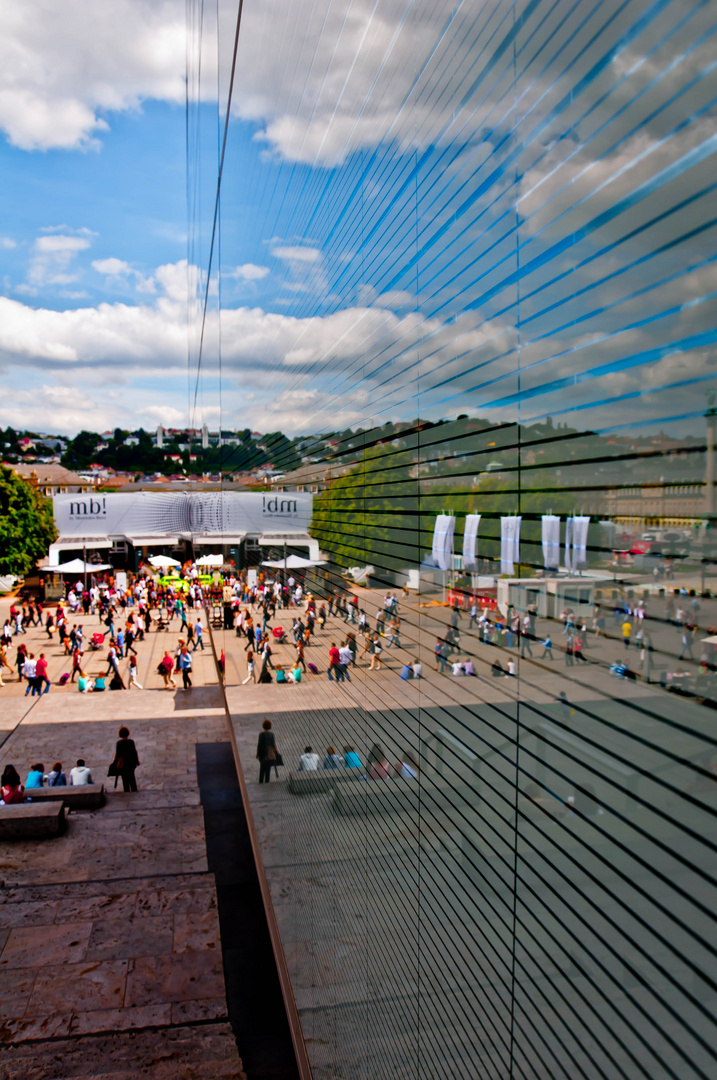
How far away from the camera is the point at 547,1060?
1509 millimetres

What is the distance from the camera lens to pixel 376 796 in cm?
314

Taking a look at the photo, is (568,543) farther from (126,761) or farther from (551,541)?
(126,761)

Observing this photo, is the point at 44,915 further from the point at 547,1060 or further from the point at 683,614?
the point at 683,614

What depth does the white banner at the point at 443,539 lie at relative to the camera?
2238mm

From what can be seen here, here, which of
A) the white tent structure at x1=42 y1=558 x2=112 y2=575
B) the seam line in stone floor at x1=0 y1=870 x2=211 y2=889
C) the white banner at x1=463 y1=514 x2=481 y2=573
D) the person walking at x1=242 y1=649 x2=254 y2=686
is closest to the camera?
the white banner at x1=463 y1=514 x2=481 y2=573

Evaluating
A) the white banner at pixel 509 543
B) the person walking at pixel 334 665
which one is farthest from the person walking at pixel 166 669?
the white banner at pixel 509 543

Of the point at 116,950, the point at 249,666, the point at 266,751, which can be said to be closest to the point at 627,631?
the point at 266,751

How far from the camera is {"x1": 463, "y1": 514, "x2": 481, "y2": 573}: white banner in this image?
203 cm

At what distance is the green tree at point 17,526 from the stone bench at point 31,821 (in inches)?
1283

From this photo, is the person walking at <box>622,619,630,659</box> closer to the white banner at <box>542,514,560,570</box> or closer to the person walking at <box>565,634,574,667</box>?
the person walking at <box>565,634,574,667</box>

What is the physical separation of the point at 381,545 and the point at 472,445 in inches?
49.4

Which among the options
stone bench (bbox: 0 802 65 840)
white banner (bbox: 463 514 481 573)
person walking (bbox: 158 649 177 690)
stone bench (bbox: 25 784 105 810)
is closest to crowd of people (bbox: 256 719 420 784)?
white banner (bbox: 463 514 481 573)

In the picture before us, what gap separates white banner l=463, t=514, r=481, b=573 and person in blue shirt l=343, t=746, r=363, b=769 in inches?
61.5

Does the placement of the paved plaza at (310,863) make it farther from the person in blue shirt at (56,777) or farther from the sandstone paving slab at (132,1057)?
the person in blue shirt at (56,777)
